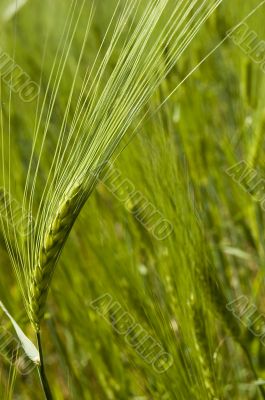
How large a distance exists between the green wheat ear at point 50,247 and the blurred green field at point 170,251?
0.27 ft

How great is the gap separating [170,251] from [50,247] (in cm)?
29

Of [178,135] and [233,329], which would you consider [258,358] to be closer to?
[233,329]

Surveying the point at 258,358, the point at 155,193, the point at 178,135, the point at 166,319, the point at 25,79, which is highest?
the point at 25,79

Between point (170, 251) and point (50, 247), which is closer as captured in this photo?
point (50, 247)

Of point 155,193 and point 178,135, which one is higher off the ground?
point 178,135

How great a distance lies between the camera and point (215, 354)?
937 millimetres

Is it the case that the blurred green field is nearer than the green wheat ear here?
No

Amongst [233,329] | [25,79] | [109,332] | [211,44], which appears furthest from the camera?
[25,79]

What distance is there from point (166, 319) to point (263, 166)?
0.32 metres

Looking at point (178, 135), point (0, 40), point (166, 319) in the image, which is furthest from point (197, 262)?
point (0, 40)

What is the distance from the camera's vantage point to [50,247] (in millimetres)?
632

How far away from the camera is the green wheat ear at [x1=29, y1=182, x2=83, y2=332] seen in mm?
622

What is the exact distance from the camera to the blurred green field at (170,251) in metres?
0.88

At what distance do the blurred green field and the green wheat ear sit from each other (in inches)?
3.2
